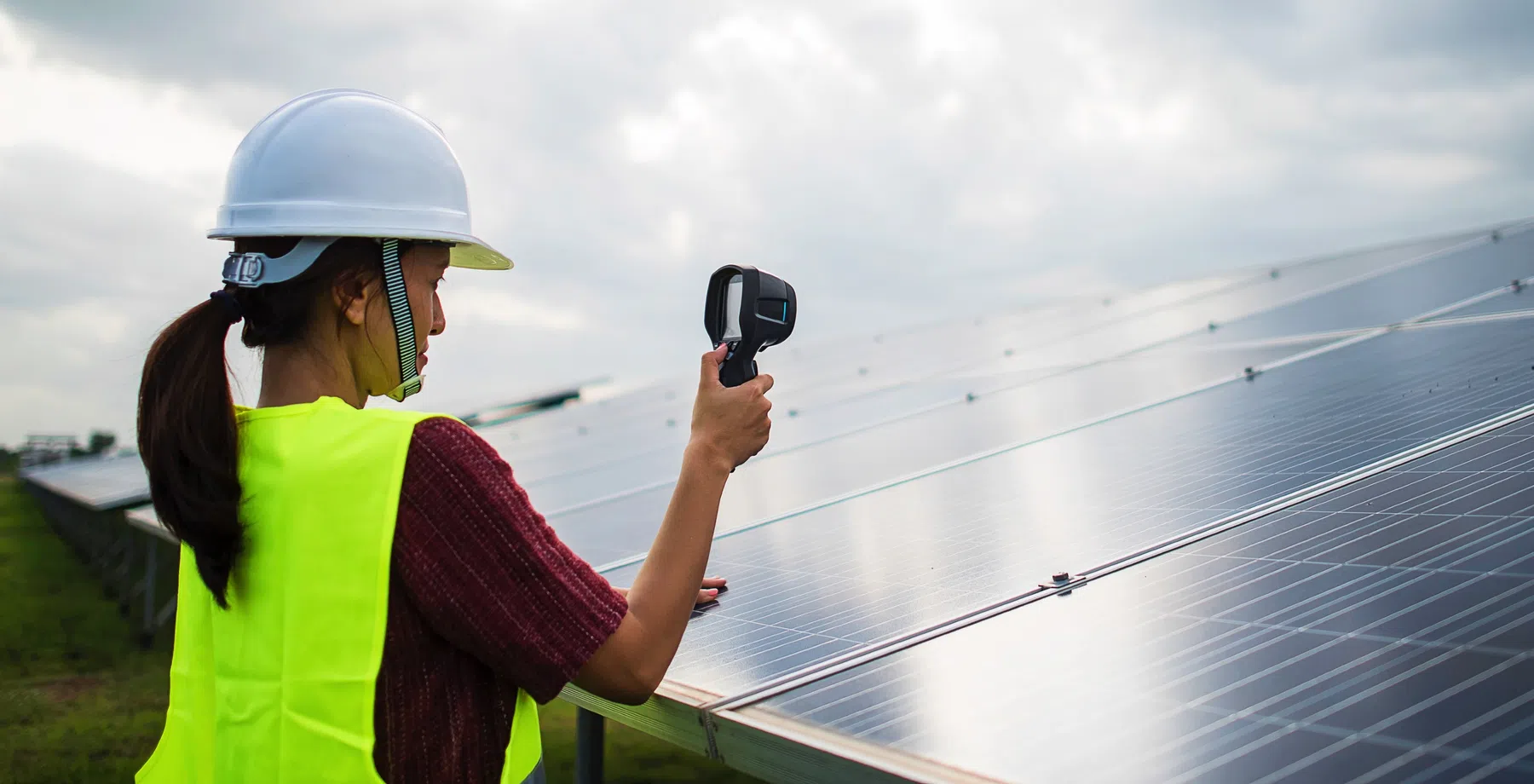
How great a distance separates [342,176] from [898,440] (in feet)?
14.9

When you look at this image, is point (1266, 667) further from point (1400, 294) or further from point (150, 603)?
point (150, 603)

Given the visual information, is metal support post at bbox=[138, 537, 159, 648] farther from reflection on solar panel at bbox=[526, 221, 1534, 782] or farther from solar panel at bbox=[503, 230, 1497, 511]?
reflection on solar panel at bbox=[526, 221, 1534, 782]

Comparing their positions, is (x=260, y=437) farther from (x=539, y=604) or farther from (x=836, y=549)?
(x=836, y=549)

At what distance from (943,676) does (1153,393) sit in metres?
4.03

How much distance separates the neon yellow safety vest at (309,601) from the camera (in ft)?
6.07

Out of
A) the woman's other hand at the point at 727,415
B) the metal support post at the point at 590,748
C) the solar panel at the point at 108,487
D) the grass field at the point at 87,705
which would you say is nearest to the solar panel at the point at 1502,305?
the grass field at the point at 87,705

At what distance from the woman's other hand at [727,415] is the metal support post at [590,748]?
1.98m

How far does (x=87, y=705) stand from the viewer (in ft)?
35.8

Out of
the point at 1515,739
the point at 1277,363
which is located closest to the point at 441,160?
the point at 1515,739

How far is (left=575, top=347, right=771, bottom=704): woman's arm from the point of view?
6.52 ft

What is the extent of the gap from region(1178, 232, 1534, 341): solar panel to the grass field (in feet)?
16.1

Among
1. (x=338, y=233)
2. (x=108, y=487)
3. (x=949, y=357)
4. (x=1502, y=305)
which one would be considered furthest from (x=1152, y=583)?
(x=108, y=487)

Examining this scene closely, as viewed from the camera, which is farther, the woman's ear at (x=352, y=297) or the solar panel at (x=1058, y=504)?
the solar panel at (x=1058, y=504)

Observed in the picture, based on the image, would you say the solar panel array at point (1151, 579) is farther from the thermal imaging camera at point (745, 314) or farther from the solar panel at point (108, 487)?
the solar panel at point (108, 487)
